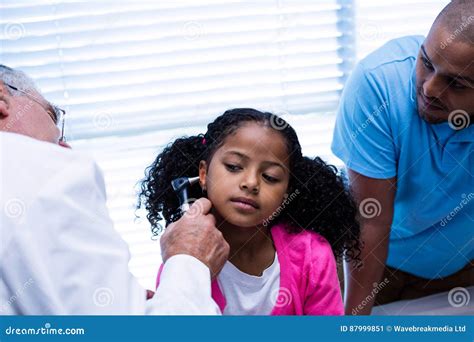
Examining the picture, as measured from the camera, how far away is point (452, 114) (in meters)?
1.64

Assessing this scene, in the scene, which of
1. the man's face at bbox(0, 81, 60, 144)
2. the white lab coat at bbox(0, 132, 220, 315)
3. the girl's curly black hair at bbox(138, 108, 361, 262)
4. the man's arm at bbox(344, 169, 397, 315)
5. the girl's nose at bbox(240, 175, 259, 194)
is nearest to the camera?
the white lab coat at bbox(0, 132, 220, 315)

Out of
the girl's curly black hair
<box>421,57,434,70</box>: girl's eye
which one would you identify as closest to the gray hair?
the girl's curly black hair

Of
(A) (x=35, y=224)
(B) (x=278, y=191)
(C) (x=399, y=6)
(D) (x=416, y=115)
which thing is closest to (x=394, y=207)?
(D) (x=416, y=115)

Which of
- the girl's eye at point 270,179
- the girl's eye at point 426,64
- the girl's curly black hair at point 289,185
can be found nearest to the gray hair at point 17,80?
the girl's curly black hair at point 289,185

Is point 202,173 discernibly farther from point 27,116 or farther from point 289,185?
point 27,116

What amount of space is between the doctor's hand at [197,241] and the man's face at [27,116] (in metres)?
0.30

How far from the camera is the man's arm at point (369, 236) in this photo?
1714 mm

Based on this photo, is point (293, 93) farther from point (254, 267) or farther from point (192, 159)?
point (254, 267)

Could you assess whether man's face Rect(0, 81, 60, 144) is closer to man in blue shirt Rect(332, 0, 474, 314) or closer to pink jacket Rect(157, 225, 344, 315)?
pink jacket Rect(157, 225, 344, 315)

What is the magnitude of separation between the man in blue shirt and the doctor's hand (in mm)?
509

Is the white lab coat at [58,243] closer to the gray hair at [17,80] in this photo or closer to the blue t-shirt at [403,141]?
the gray hair at [17,80]

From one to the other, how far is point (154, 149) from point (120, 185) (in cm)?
14

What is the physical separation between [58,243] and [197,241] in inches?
13.0

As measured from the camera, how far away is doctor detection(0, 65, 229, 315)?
1.02 metres
